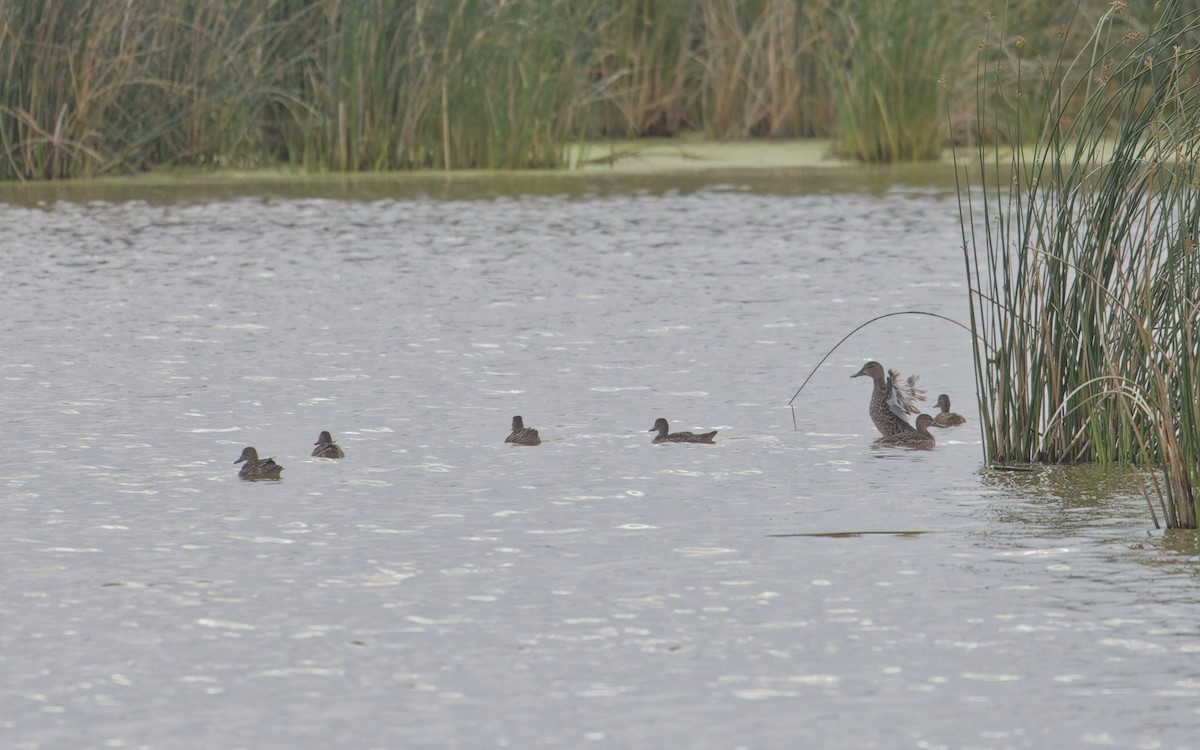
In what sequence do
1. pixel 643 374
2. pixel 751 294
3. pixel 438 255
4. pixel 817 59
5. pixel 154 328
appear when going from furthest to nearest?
pixel 817 59, pixel 438 255, pixel 751 294, pixel 154 328, pixel 643 374

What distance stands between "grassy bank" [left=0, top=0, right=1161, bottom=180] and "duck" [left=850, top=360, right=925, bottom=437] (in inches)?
304

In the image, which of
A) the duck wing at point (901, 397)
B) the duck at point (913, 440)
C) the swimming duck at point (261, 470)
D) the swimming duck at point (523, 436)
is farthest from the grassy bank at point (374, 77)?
the swimming duck at point (261, 470)

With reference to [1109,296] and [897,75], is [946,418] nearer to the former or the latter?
[1109,296]

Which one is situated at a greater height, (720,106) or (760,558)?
(720,106)

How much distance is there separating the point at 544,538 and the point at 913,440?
1686mm

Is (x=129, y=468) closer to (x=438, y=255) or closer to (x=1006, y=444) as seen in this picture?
(x=1006, y=444)

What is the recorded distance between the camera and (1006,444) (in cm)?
625

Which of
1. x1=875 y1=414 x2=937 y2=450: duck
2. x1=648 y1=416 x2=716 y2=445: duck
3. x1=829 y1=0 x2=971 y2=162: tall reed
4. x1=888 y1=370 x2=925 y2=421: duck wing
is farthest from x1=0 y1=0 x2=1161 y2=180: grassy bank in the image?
x1=648 y1=416 x2=716 y2=445: duck

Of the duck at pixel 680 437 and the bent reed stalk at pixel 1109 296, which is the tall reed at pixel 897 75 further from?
the bent reed stalk at pixel 1109 296

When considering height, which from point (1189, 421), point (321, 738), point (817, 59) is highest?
point (817, 59)

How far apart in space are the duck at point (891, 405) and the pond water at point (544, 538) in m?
0.16

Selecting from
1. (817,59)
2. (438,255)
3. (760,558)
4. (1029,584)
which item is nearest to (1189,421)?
(1029,584)

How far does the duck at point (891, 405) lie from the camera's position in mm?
6691

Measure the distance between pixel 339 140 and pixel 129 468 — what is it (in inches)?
371
